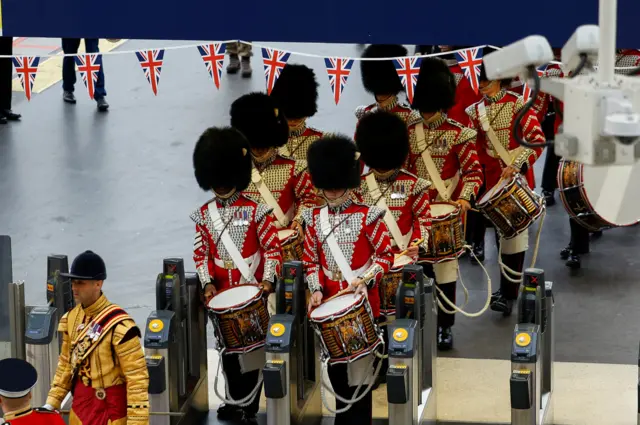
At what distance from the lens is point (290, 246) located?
8789 mm

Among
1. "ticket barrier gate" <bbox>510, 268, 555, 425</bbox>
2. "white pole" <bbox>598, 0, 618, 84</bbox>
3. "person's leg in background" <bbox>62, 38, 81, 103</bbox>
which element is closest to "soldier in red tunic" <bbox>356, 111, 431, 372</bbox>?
"ticket barrier gate" <bbox>510, 268, 555, 425</bbox>

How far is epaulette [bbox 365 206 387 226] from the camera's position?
7988 millimetres

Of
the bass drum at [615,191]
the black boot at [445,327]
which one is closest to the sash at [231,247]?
the black boot at [445,327]

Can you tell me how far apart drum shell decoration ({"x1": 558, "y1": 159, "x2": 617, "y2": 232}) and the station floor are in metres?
0.68

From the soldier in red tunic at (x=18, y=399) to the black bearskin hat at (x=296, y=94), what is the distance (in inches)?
136

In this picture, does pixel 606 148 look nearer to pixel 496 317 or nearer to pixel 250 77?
pixel 496 317

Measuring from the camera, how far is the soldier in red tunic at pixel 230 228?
8.19m

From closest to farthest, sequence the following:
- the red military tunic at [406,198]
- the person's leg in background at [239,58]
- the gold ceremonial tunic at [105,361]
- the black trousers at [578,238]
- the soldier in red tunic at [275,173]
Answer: the gold ceremonial tunic at [105,361], the red military tunic at [406,198], the soldier in red tunic at [275,173], the black trousers at [578,238], the person's leg in background at [239,58]

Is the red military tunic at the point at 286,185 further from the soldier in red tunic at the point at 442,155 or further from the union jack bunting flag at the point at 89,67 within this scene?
the union jack bunting flag at the point at 89,67

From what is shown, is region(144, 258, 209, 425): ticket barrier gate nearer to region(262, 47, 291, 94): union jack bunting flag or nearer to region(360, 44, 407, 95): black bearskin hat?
region(262, 47, 291, 94): union jack bunting flag

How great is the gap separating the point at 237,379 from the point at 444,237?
4.99ft

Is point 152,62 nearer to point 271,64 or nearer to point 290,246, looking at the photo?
point 271,64

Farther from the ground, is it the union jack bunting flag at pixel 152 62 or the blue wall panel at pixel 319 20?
the blue wall panel at pixel 319 20

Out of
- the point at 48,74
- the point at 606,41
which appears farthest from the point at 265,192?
the point at 48,74
